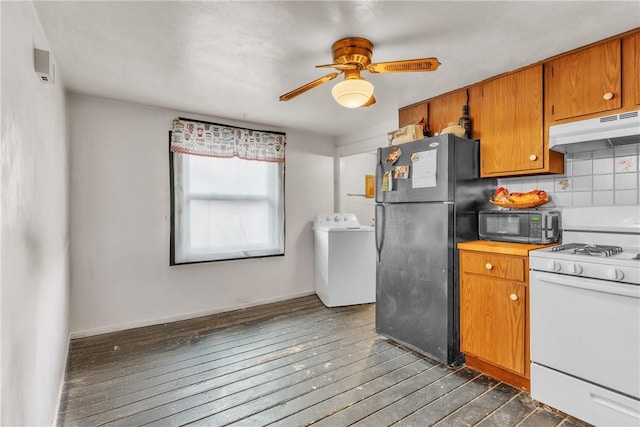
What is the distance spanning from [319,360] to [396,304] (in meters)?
0.80

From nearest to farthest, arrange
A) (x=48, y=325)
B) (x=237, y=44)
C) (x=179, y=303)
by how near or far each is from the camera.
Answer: (x=48, y=325), (x=237, y=44), (x=179, y=303)

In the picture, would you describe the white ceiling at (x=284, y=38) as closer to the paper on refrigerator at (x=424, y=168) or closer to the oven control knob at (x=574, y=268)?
the paper on refrigerator at (x=424, y=168)

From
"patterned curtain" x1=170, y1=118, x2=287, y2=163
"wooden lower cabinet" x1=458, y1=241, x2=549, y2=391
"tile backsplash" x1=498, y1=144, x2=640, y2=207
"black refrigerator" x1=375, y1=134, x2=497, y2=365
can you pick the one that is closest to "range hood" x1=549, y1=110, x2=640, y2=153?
"tile backsplash" x1=498, y1=144, x2=640, y2=207

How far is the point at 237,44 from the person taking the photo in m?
1.97

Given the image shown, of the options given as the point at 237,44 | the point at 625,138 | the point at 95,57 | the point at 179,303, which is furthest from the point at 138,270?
the point at 625,138

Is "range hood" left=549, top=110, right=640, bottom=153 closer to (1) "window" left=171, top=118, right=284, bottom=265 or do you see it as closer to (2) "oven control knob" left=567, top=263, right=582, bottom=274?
(2) "oven control knob" left=567, top=263, right=582, bottom=274

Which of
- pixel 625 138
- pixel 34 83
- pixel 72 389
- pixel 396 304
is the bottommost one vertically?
pixel 72 389

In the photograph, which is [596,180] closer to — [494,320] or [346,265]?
[494,320]

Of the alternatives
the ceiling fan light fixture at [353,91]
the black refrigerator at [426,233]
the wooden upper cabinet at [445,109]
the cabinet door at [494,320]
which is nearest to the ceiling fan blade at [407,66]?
the ceiling fan light fixture at [353,91]

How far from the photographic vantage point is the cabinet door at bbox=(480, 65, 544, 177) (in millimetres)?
2281

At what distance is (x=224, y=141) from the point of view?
360 centimetres

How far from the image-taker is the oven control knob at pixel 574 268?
1736 mm

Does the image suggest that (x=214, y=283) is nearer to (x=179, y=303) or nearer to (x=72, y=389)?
(x=179, y=303)

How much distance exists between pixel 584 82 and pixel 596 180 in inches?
25.9
